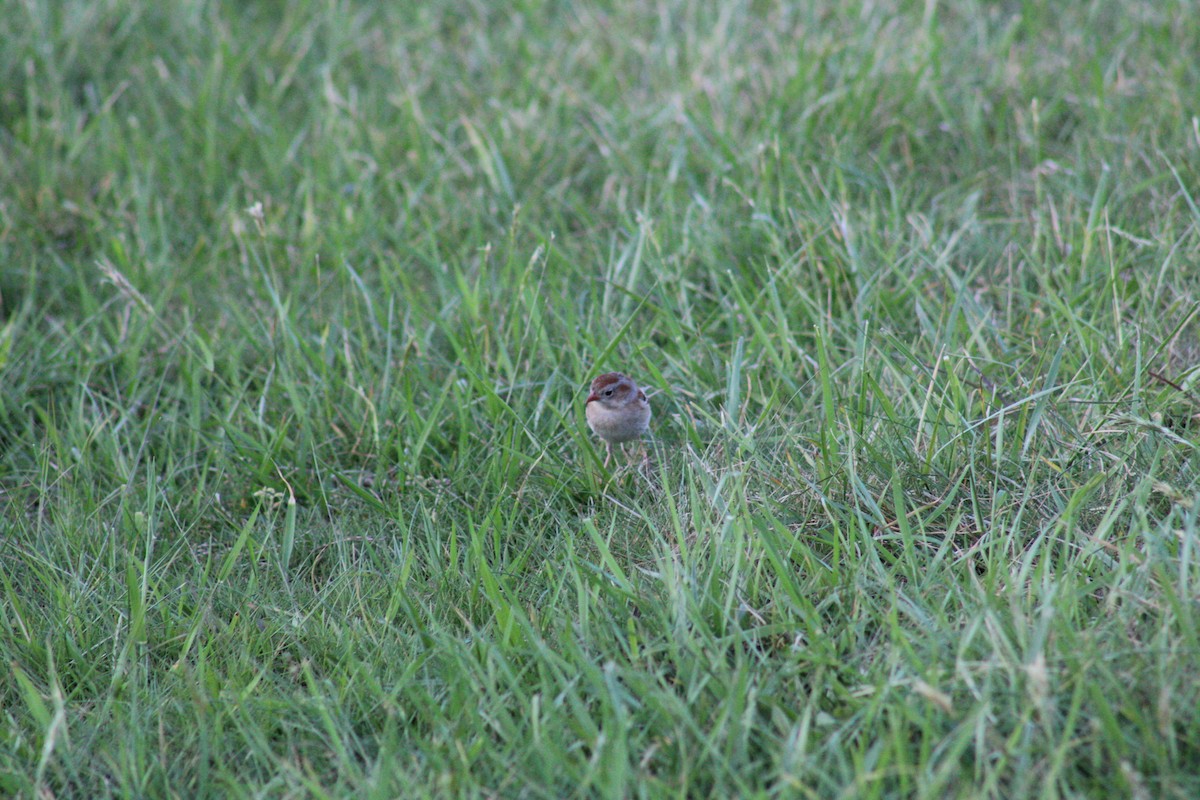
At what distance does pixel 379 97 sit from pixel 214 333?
8.64ft

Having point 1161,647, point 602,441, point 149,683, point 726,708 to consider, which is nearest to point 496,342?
point 602,441

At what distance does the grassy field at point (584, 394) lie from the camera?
2994 millimetres

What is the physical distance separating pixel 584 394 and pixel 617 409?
37cm

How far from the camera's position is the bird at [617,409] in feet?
14.1

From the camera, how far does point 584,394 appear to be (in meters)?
4.64

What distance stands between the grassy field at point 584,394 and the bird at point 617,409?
0.38ft

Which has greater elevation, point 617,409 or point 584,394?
point 617,409

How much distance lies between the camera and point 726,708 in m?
2.92

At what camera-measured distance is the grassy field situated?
299 cm

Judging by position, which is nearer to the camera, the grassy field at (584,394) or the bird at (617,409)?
the grassy field at (584,394)

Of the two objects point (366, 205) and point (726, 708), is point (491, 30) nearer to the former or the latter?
point (366, 205)

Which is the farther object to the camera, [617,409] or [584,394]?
[584,394]

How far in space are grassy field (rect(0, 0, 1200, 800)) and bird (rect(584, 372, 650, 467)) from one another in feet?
0.38

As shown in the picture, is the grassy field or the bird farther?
the bird
